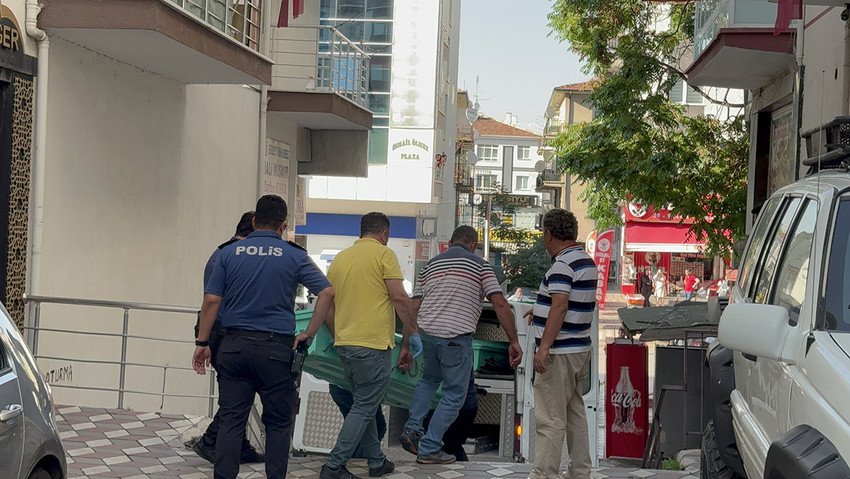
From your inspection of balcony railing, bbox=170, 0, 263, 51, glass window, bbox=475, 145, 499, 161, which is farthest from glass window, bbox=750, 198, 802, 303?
glass window, bbox=475, 145, 499, 161

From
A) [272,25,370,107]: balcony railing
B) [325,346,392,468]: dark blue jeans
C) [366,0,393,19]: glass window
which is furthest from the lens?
[366,0,393,19]: glass window

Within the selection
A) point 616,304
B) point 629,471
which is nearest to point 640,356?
point 629,471

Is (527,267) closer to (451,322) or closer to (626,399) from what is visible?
(626,399)

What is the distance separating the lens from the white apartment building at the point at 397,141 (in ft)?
154

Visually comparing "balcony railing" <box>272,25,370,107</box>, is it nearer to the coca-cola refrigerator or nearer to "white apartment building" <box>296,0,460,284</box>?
the coca-cola refrigerator

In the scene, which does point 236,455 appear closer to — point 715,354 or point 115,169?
point 715,354

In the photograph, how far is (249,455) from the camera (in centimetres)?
813

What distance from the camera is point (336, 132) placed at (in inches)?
826

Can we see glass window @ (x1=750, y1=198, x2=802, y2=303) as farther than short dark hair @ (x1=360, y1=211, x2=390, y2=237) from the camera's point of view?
No

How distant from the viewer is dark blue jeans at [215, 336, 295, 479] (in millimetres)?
6621

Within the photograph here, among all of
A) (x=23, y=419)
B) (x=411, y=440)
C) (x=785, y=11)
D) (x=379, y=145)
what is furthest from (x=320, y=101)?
(x=379, y=145)

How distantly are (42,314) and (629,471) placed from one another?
18.5 feet

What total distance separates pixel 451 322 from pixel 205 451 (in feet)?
6.74

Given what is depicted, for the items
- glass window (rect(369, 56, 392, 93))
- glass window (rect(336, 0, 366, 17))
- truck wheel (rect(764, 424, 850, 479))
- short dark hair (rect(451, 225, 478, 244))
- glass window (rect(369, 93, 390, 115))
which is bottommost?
truck wheel (rect(764, 424, 850, 479))
